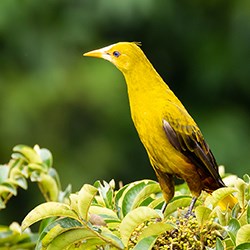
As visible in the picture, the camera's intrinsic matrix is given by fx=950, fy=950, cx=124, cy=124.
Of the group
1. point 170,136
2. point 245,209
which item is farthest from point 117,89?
point 245,209

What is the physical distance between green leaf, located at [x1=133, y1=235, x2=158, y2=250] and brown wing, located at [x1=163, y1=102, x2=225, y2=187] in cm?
87

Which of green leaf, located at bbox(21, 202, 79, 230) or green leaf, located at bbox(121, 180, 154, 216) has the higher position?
green leaf, located at bbox(21, 202, 79, 230)

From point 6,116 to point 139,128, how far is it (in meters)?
6.39

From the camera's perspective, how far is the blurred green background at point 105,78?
9.49 metres

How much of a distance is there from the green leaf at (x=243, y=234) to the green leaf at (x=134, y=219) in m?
0.21

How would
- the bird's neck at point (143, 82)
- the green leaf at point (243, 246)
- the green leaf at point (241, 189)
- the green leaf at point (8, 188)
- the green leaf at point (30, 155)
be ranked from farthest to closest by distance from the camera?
the green leaf at point (30, 155)
the bird's neck at point (143, 82)
the green leaf at point (8, 188)
the green leaf at point (241, 189)
the green leaf at point (243, 246)

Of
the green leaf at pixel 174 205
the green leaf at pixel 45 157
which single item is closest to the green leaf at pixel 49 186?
the green leaf at pixel 45 157

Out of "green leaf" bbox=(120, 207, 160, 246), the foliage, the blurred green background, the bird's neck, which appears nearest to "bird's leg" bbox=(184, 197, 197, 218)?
the foliage

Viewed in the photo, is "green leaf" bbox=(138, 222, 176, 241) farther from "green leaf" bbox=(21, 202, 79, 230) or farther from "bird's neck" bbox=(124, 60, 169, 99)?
"bird's neck" bbox=(124, 60, 169, 99)

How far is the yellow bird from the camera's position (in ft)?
10.7

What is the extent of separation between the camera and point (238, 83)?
33.7ft

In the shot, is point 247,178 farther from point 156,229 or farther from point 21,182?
point 21,182

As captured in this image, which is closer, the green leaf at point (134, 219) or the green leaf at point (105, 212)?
the green leaf at point (134, 219)

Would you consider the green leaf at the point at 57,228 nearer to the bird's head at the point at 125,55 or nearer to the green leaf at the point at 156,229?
the green leaf at the point at 156,229
